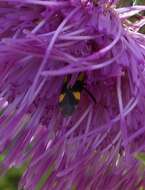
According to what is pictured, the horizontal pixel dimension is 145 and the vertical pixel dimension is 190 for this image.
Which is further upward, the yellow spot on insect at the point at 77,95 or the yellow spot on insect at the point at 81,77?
the yellow spot on insect at the point at 81,77

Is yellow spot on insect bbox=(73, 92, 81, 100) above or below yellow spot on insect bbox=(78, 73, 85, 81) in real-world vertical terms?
below

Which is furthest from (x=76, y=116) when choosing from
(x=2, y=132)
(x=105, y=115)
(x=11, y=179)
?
(x=11, y=179)

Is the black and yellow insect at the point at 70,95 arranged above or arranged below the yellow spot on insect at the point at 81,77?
below
